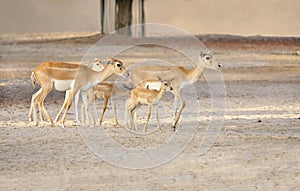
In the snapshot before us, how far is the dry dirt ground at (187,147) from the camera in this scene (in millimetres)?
11367

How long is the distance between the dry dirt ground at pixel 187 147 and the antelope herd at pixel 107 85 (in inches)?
13.9

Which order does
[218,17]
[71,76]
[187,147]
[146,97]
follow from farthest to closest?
[218,17]
[71,76]
[146,97]
[187,147]

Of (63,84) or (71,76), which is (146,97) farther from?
(63,84)

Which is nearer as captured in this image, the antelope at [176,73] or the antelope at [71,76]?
the antelope at [71,76]

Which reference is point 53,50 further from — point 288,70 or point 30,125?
point 30,125

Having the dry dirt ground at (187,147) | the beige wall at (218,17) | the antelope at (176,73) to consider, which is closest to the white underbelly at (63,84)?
the dry dirt ground at (187,147)

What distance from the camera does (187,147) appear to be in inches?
541

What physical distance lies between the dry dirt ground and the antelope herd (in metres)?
0.35

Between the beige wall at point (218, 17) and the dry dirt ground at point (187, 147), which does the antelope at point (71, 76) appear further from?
the beige wall at point (218, 17)

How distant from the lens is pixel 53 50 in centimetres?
3569

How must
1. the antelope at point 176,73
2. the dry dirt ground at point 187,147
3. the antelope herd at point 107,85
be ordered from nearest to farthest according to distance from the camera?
the dry dirt ground at point 187,147 < the antelope herd at point 107,85 < the antelope at point 176,73

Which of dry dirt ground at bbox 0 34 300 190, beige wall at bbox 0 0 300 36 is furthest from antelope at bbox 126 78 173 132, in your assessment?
beige wall at bbox 0 0 300 36

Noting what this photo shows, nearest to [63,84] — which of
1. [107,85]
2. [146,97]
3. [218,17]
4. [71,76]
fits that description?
[71,76]

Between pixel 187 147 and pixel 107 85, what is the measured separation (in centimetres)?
296
